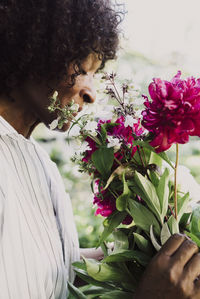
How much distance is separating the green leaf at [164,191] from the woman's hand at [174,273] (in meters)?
0.07

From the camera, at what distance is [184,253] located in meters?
0.80

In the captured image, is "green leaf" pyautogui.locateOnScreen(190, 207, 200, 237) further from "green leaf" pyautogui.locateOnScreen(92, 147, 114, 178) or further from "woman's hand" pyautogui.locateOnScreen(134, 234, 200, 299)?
"green leaf" pyautogui.locateOnScreen(92, 147, 114, 178)

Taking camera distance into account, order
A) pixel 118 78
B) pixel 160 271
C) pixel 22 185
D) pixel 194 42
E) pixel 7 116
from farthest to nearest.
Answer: pixel 194 42 → pixel 7 116 → pixel 22 185 → pixel 118 78 → pixel 160 271

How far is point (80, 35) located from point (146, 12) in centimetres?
533

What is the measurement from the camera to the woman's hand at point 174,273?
31.0 inches

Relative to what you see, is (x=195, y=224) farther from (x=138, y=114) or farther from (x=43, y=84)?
(x=43, y=84)

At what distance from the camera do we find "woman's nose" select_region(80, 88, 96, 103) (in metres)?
1.08

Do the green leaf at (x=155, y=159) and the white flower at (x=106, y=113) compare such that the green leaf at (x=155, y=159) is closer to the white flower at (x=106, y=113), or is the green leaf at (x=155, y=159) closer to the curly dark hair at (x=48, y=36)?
the white flower at (x=106, y=113)

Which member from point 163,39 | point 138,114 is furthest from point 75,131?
point 163,39

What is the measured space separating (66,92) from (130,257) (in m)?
0.48

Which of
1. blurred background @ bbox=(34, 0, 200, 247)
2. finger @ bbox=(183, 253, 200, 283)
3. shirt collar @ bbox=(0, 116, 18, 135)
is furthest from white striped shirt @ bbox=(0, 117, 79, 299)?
blurred background @ bbox=(34, 0, 200, 247)

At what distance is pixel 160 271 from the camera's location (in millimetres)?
793

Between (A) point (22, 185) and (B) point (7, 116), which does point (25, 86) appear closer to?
(B) point (7, 116)

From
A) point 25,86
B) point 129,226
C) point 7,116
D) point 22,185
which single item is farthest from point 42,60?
point 129,226
